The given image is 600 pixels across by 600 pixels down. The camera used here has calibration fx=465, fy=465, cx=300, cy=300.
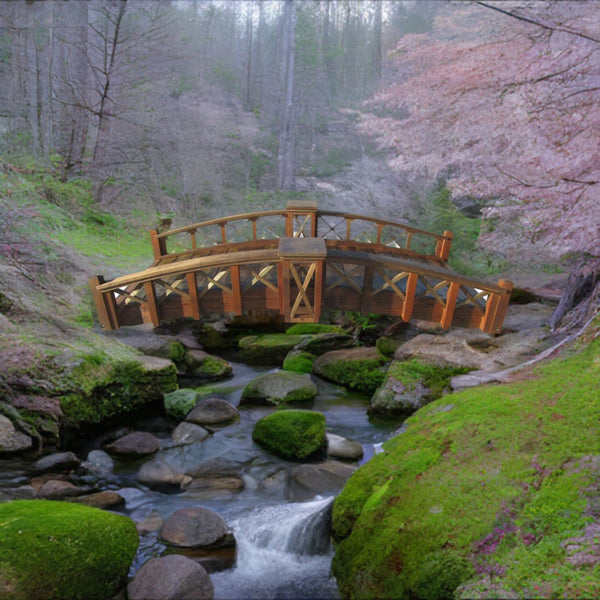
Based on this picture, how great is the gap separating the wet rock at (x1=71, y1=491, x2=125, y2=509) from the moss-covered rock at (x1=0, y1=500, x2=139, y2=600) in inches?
43.3

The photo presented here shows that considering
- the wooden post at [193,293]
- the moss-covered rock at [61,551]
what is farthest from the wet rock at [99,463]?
the wooden post at [193,293]

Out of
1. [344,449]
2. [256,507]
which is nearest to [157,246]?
[344,449]

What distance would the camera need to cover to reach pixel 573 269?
31.3 feet

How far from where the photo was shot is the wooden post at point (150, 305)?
8.00 m

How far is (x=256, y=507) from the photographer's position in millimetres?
7164

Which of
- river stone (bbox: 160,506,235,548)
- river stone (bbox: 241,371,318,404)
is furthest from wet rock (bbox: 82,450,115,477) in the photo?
river stone (bbox: 241,371,318,404)

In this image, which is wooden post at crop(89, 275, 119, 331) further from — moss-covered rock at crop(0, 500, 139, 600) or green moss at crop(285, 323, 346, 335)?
green moss at crop(285, 323, 346, 335)

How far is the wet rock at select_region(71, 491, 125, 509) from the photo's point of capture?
21.9 ft

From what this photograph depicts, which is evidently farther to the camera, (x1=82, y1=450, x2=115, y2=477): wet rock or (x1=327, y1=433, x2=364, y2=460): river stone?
(x1=327, y1=433, x2=364, y2=460): river stone

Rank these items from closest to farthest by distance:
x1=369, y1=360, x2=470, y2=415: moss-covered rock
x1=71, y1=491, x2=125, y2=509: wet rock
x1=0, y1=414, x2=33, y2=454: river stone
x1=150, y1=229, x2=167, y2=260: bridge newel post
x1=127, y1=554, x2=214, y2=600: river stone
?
1. x1=127, y1=554, x2=214, y2=600: river stone
2. x1=71, y1=491, x2=125, y2=509: wet rock
3. x1=0, y1=414, x2=33, y2=454: river stone
4. x1=369, y1=360, x2=470, y2=415: moss-covered rock
5. x1=150, y1=229, x2=167, y2=260: bridge newel post

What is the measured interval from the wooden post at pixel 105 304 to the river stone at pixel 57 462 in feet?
7.09

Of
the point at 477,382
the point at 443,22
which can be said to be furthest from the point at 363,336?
the point at 443,22

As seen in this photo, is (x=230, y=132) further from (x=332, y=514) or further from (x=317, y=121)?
(x=332, y=514)

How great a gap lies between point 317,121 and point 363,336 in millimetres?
17681
